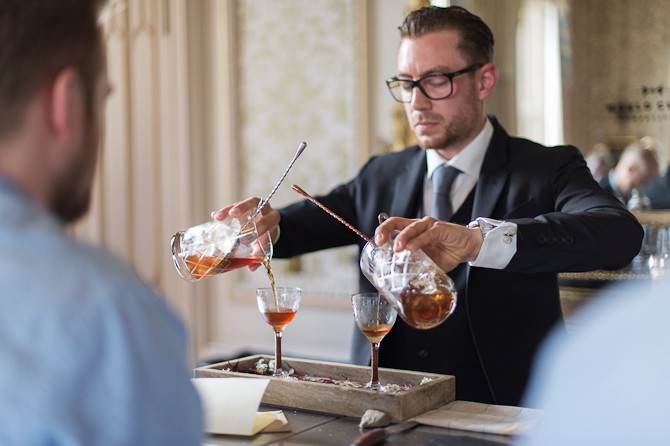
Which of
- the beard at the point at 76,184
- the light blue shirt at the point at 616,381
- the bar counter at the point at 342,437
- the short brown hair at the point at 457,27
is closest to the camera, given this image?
the light blue shirt at the point at 616,381

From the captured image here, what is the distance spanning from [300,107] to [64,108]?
4456mm

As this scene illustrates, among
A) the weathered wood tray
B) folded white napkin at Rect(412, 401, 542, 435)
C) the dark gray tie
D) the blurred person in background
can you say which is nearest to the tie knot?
the dark gray tie

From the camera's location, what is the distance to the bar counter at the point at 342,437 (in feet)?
4.97

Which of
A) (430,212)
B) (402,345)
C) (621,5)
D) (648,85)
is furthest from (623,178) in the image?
(402,345)

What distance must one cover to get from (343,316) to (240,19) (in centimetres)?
202

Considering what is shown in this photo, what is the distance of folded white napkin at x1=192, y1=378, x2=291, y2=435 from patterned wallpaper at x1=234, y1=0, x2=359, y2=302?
341cm

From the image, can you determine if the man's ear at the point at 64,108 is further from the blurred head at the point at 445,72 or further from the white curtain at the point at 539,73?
the white curtain at the point at 539,73

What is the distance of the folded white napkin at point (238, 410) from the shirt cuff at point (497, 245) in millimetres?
594

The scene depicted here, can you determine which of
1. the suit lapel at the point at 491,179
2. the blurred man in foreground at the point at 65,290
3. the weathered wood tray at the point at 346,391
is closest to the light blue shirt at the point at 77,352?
the blurred man in foreground at the point at 65,290

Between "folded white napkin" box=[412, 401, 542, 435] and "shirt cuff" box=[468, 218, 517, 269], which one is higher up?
"shirt cuff" box=[468, 218, 517, 269]

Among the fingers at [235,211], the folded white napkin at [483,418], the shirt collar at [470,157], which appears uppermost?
the shirt collar at [470,157]

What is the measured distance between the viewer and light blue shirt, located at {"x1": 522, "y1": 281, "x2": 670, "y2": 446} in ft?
1.81

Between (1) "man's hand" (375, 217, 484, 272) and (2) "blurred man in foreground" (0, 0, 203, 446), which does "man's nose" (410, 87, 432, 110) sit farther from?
(2) "blurred man in foreground" (0, 0, 203, 446)

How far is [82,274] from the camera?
83 cm
